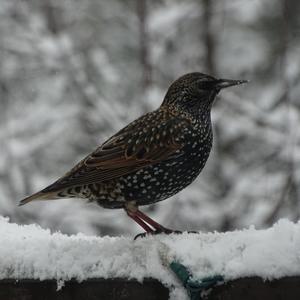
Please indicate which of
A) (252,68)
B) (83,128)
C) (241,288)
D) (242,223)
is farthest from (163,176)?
(252,68)

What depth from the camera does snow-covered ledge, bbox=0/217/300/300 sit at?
88.4 inches

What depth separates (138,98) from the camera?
29.4 feet

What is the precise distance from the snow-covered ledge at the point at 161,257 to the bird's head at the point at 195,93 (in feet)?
4.21

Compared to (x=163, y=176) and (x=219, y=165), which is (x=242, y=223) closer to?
(x=219, y=165)

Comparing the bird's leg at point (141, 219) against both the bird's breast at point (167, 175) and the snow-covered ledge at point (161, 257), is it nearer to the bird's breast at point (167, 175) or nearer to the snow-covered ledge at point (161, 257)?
the bird's breast at point (167, 175)

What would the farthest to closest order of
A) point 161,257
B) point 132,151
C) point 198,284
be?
point 132,151 → point 161,257 → point 198,284

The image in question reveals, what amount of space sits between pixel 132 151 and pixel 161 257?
128cm

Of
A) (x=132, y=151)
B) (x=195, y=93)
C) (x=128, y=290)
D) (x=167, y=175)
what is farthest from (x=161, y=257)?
(x=195, y=93)

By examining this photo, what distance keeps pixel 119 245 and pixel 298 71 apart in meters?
7.06

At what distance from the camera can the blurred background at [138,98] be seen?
827cm

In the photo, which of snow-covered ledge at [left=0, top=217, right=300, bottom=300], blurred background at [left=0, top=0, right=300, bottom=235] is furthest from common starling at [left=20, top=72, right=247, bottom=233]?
blurred background at [left=0, top=0, right=300, bottom=235]

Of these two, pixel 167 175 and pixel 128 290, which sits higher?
pixel 167 175

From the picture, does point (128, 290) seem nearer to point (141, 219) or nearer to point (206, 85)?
point (141, 219)

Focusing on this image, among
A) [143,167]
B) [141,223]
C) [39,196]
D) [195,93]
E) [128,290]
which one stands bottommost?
[128,290]
